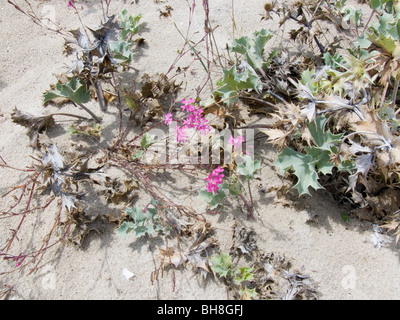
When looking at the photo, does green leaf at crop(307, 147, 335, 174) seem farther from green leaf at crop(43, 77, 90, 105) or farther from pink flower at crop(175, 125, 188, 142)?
green leaf at crop(43, 77, 90, 105)

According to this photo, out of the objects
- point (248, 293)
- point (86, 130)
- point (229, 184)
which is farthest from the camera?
point (86, 130)

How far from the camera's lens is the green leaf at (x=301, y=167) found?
6.30 ft

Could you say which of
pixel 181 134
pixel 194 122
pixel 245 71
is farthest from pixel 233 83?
pixel 181 134

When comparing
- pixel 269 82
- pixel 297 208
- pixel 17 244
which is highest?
pixel 269 82

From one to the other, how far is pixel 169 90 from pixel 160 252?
1165 millimetres

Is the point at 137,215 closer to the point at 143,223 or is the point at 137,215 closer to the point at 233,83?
the point at 143,223

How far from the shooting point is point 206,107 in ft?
7.72

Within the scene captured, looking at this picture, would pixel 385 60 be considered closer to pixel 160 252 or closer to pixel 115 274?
pixel 160 252

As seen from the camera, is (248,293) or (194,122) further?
(194,122)

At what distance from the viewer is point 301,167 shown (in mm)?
1966

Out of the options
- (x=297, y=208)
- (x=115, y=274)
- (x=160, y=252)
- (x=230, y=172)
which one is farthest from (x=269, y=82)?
(x=115, y=274)

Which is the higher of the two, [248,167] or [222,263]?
[248,167]

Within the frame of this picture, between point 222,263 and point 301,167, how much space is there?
0.66 metres

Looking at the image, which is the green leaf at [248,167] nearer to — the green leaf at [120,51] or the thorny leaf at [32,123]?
the green leaf at [120,51]
